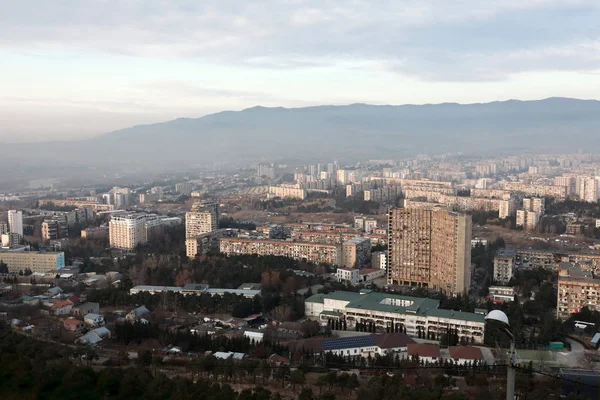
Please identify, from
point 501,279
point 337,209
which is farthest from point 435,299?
point 337,209

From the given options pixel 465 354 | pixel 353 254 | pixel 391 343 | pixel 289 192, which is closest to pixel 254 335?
pixel 391 343

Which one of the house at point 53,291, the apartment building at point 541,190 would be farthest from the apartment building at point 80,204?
the apartment building at point 541,190

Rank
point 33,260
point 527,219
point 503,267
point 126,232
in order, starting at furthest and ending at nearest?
1. point 527,219
2. point 126,232
3. point 33,260
4. point 503,267

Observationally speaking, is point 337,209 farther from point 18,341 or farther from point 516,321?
point 18,341

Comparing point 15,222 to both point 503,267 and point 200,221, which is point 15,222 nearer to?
point 200,221

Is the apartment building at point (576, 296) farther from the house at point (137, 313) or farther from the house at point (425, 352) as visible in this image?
the house at point (137, 313)
